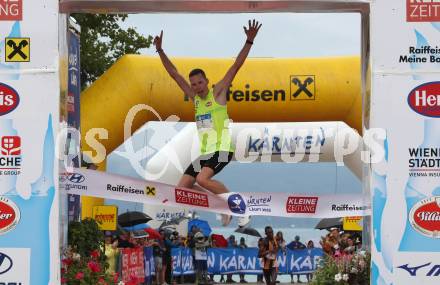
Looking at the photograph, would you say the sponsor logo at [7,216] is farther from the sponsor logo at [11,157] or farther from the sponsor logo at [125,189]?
the sponsor logo at [125,189]

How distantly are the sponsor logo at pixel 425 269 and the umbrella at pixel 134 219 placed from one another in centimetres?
1392

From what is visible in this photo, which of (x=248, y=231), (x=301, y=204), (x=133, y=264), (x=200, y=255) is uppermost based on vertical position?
(x=301, y=204)

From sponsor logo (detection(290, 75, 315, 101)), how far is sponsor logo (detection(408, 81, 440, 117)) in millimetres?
5077

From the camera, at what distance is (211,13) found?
903 cm

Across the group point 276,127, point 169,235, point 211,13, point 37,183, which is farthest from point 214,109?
point 169,235

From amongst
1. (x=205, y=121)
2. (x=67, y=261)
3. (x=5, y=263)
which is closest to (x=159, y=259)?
(x=205, y=121)

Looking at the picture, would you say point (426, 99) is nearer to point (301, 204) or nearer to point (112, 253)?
point (301, 204)

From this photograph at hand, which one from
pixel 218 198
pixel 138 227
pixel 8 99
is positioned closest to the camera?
pixel 8 99

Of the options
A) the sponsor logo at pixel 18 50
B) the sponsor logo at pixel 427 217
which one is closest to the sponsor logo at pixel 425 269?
the sponsor logo at pixel 427 217

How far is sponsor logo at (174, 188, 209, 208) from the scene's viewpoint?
8.87 metres

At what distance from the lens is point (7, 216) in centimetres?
769

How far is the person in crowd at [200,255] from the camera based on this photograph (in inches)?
699

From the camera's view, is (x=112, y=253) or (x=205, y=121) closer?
(x=205, y=121)

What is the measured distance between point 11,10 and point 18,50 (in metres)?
0.35
